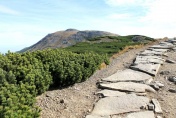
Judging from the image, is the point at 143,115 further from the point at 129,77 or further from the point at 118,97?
the point at 129,77

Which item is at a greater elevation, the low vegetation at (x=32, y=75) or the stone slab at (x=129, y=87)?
the low vegetation at (x=32, y=75)

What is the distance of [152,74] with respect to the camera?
9211 mm

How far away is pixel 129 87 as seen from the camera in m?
7.60

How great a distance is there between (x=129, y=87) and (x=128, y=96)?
74 centimetres

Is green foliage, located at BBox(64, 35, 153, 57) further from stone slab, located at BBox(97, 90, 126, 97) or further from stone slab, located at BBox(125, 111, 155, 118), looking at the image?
stone slab, located at BBox(125, 111, 155, 118)

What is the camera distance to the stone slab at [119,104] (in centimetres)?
601

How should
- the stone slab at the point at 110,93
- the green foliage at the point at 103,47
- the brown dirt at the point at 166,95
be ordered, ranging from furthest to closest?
the green foliage at the point at 103,47, the stone slab at the point at 110,93, the brown dirt at the point at 166,95

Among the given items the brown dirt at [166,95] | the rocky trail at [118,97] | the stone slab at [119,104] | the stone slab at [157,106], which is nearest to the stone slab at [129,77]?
the rocky trail at [118,97]

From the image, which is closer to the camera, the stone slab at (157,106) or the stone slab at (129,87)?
the stone slab at (157,106)

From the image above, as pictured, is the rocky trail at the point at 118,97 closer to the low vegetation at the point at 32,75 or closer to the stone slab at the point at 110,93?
the stone slab at the point at 110,93

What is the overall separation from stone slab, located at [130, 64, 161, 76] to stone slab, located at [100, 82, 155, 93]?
63.0 inches

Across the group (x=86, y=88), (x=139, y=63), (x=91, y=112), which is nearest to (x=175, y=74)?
(x=139, y=63)

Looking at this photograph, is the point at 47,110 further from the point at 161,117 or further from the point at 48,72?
the point at 161,117

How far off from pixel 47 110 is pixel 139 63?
5801mm
